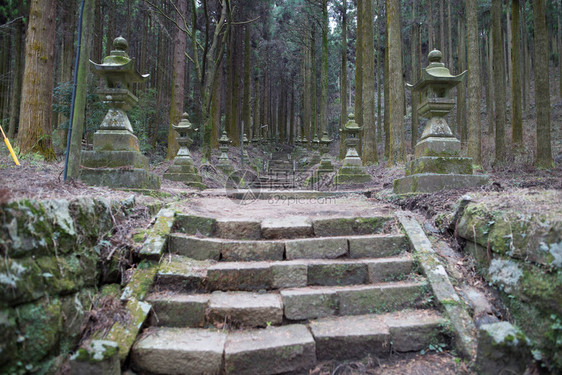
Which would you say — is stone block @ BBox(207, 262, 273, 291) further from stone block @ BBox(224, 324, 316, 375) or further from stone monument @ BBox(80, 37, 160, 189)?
stone monument @ BBox(80, 37, 160, 189)

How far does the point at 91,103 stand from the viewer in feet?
37.1

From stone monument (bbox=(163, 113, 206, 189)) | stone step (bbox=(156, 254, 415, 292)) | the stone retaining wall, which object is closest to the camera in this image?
the stone retaining wall

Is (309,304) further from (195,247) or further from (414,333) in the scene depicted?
(195,247)

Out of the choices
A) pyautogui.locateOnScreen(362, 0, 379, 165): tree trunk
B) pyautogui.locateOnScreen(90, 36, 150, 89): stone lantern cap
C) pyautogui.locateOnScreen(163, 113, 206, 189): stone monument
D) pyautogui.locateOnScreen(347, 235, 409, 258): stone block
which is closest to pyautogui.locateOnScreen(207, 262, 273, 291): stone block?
pyautogui.locateOnScreen(347, 235, 409, 258): stone block

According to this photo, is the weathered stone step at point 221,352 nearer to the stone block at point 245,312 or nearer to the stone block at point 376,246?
the stone block at point 245,312

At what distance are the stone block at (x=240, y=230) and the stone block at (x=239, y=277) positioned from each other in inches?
25.4

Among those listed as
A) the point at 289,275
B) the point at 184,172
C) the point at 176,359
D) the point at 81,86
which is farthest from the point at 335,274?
the point at 184,172

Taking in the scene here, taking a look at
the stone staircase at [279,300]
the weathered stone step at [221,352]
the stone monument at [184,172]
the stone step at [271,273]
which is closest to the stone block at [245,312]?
the stone staircase at [279,300]

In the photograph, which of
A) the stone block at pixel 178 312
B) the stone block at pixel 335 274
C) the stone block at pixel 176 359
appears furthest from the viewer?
the stone block at pixel 335 274

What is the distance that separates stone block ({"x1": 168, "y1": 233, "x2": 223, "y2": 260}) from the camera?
3.33 meters

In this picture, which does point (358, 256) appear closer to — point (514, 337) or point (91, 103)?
point (514, 337)

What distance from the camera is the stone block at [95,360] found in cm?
193

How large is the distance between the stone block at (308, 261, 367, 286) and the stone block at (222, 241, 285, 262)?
0.41 metres

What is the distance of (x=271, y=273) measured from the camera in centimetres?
304
